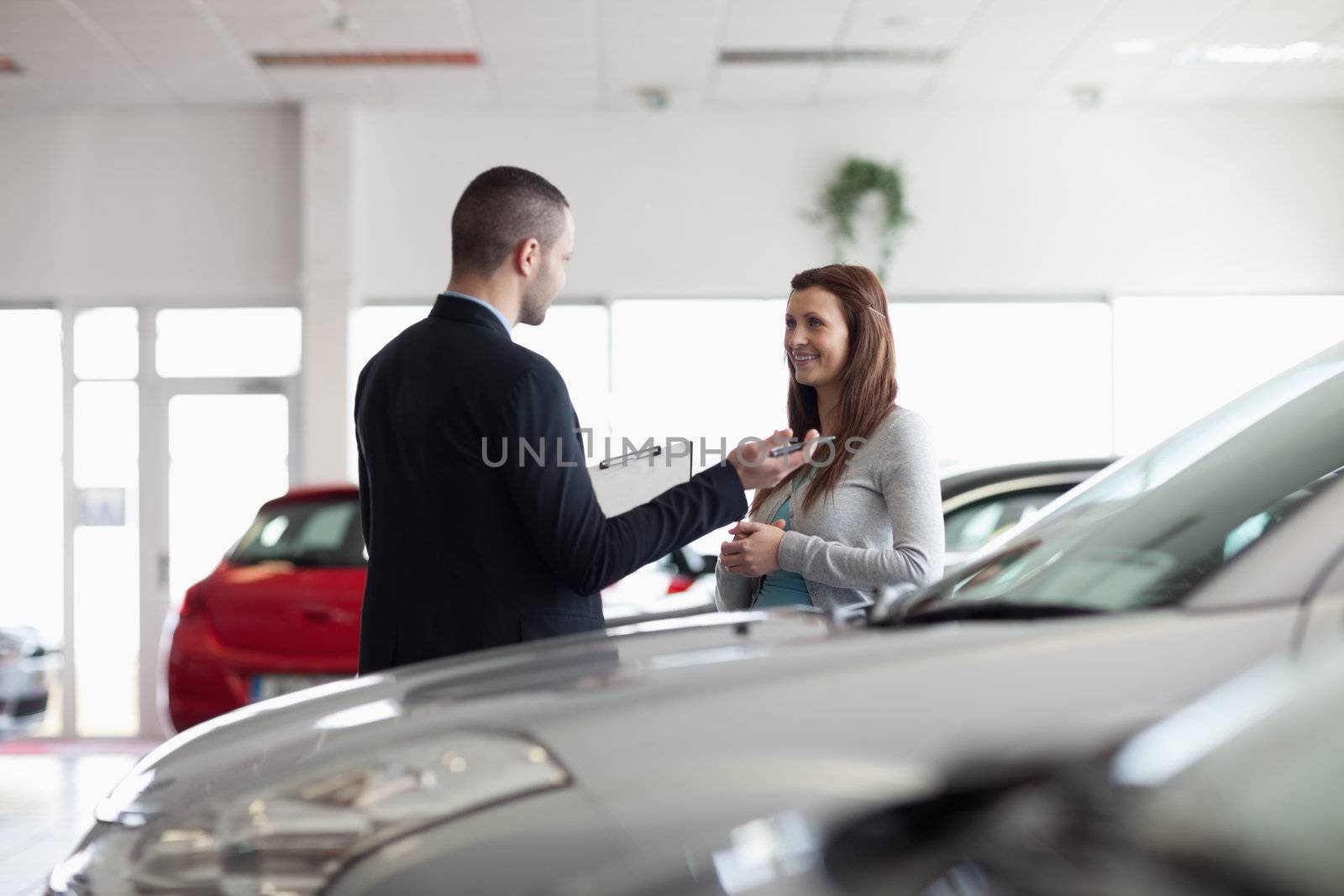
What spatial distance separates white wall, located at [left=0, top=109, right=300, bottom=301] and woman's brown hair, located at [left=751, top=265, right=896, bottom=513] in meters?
6.36

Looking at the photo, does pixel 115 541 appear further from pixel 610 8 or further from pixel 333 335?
pixel 610 8

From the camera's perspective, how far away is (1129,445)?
807 centimetres

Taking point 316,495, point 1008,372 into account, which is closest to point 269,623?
point 316,495

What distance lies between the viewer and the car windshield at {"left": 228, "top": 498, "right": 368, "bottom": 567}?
14.8 ft

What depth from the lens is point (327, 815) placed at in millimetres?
1025

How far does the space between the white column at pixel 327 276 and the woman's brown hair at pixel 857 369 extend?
595 cm

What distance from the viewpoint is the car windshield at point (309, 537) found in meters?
4.51

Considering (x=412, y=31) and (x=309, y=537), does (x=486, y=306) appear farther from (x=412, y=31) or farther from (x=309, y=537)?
(x=412, y=31)

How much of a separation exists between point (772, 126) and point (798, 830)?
24.2 feet

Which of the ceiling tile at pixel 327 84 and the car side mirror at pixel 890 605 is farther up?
the ceiling tile at pixel 327 84

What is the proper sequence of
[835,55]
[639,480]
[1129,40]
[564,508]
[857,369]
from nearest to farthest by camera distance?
1. [564,508]
2. [639,480]
3. [857,369]
4. [1129,40]
5. [835,55]

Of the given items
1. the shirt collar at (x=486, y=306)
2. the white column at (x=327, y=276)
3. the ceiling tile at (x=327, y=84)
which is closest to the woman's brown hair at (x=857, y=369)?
the shirt collar at (x=486, y=306)

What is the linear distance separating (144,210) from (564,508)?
285 inches

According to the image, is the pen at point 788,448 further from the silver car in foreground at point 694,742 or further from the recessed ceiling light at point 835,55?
the recessed ceiling light at point 835,55
